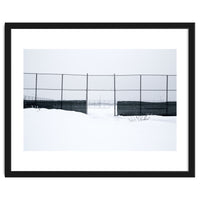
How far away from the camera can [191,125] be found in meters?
2.43

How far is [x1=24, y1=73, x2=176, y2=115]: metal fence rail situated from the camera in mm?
2514

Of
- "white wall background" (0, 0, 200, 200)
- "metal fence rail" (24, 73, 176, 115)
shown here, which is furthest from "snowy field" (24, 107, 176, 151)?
"white wall background" (0, 0, 200, 200)

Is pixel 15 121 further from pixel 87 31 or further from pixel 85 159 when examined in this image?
pixel 87 31

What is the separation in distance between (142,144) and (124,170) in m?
0.26

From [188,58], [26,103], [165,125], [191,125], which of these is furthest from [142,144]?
[26,103]
